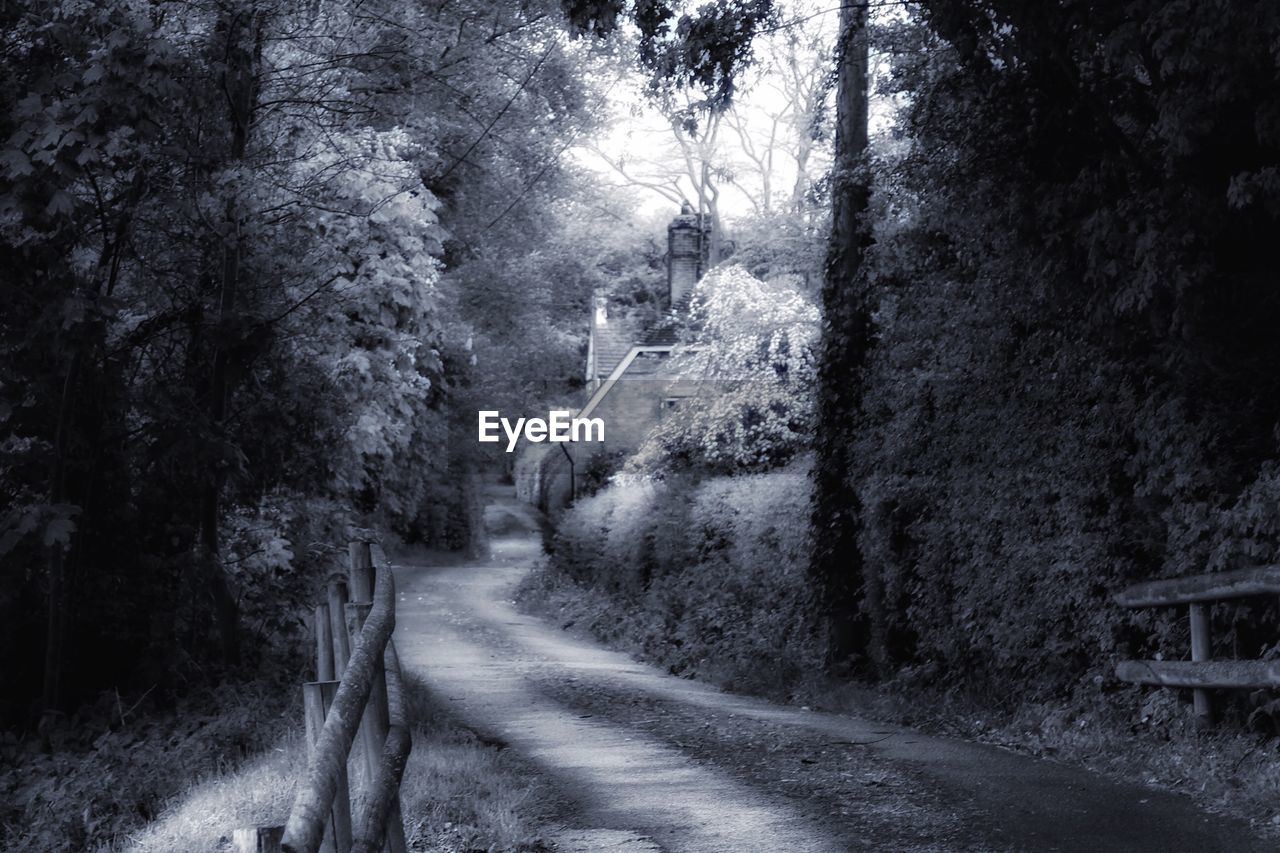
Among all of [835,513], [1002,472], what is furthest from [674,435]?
[1002,472]

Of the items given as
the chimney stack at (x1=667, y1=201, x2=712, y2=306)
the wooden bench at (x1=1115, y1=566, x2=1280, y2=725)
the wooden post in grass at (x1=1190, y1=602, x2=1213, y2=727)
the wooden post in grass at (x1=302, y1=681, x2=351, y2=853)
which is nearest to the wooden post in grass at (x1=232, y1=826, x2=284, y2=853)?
the wooden post in grass at (x1=302, y1=681, x2=351, y2=853)

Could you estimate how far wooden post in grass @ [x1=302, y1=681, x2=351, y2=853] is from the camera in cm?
546

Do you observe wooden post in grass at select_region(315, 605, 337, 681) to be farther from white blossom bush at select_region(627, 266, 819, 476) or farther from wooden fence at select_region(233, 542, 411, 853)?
white blossom bush at select_region(627, 266, 819, 476)

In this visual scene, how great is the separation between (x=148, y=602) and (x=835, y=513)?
758 cm

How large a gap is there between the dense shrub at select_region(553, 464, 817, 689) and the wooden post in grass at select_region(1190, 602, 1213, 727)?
7.86 metres

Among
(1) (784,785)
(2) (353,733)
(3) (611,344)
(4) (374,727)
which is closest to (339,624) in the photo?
(4) (374,727)

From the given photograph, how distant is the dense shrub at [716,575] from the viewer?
18.7 metres

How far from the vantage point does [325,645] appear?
8.09 m

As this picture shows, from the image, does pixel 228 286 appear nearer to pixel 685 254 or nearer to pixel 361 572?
pixel 361 572

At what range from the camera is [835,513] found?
16344 millimetres

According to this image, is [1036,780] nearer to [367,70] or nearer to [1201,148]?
[1201,148]

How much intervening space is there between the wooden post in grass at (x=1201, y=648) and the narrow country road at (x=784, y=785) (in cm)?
88

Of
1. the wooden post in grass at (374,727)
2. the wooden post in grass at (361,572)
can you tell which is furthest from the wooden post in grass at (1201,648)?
the wooden post in grass at (374,727)

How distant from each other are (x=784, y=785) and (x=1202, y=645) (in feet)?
8.98
